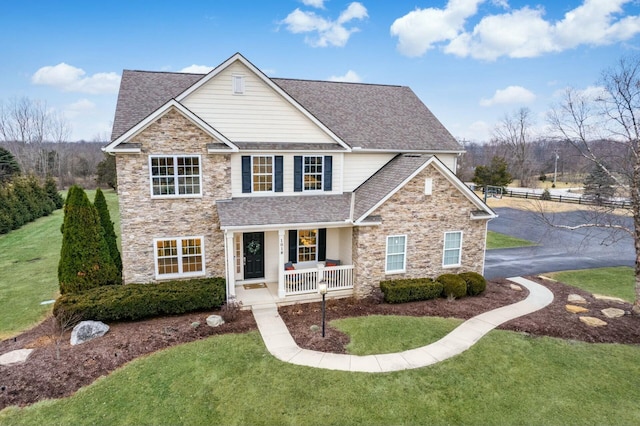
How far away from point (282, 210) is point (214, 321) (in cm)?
508

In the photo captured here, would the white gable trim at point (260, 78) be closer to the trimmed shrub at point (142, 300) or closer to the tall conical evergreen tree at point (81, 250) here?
the tall conical evergreen tree at point (81, 250)

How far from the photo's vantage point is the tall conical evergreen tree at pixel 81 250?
44.4 feet

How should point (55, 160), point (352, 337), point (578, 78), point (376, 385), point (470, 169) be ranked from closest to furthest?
1. point (376, 385)
2. point (352, 337)
3. point (578, 78)
4. point (55, 160)
5. point (470, 169)

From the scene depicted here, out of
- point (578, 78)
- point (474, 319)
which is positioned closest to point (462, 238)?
point (474, 319)

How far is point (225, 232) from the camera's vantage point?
14062 millimetres

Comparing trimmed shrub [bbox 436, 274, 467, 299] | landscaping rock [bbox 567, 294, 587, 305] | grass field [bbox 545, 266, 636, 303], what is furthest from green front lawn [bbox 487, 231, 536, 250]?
trimmed shrub [bbox 436, 274, 467, 299]

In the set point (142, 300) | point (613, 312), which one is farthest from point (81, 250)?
point (613, 312)

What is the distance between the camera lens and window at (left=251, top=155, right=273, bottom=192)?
15.5 meters

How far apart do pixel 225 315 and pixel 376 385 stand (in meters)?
6.17

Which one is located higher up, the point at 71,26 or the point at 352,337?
the point at 71,26

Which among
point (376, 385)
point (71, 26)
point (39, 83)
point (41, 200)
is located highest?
point (39, 83)

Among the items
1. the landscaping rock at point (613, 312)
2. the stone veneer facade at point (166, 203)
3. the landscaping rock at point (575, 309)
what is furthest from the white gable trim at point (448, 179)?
the stone veneer facade at point (166, 203)

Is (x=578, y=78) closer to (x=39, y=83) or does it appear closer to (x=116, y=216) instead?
(x=116, y=216)

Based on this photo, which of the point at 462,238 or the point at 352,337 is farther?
the point at 462,238
